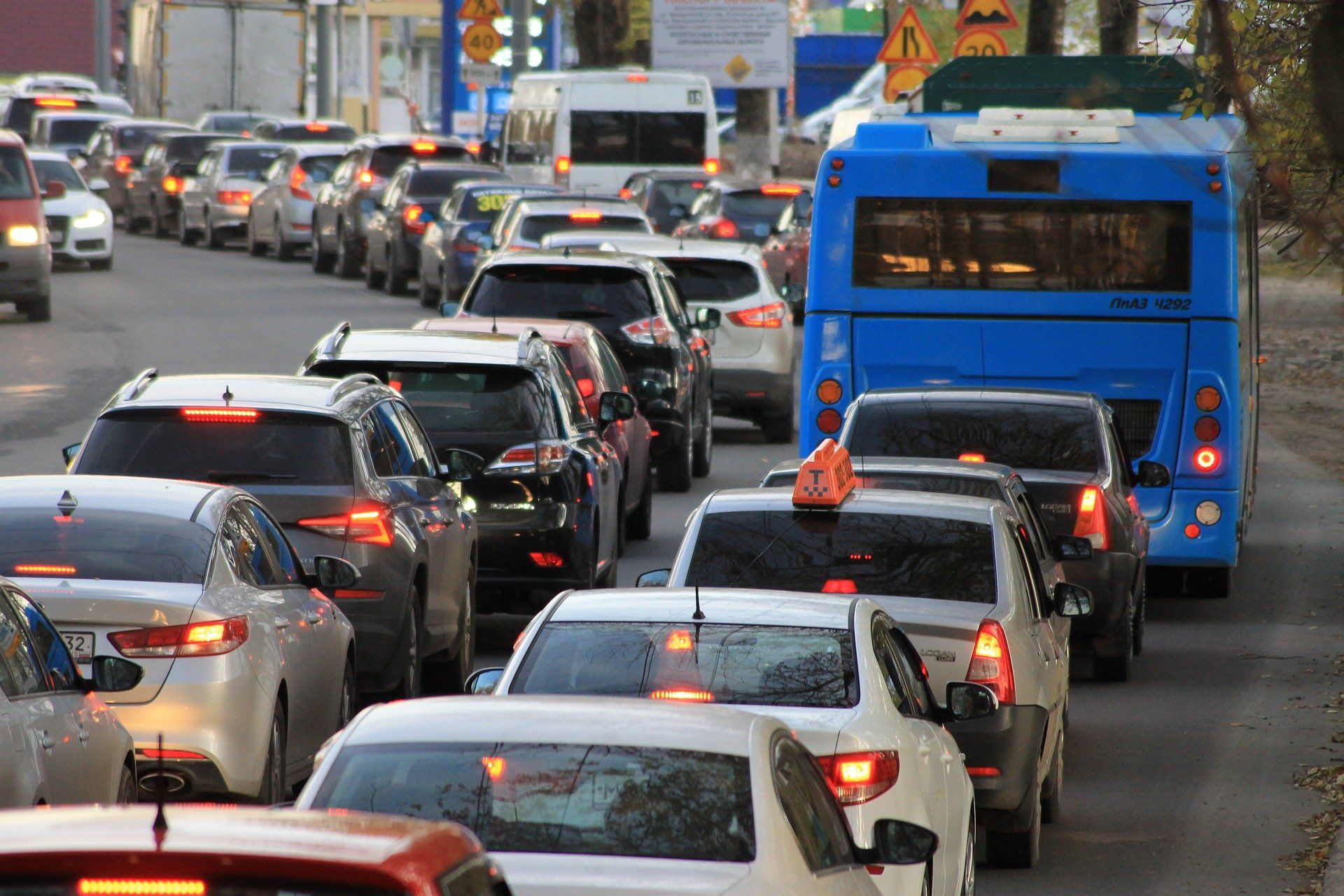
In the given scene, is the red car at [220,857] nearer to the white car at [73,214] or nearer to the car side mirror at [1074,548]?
the car side mirror at [1074,548]

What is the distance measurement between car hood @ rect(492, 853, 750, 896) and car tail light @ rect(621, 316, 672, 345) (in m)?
14.2

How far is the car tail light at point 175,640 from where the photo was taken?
8336 millimetres

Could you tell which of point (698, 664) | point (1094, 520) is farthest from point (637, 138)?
point (698, 664)

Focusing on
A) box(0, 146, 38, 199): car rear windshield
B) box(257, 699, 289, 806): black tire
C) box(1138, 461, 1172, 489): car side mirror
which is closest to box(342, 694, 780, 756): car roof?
box(257, 699, 289, 806): black tire

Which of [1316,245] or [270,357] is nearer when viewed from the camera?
[1316,245]

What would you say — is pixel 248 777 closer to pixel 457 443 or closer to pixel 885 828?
pixel 885 828

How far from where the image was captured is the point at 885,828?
5891mm

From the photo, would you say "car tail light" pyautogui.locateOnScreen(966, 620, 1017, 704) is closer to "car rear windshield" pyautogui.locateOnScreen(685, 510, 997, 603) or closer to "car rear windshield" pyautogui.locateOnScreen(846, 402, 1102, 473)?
"car rear windshield" pyautogui.locateOnScreen(685, 510, 997, 603)

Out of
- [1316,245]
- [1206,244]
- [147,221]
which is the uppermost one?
[1316,245]

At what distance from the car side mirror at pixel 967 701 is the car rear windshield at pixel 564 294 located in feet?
33.9

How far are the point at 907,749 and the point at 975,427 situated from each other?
22.2ft

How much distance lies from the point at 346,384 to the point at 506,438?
2237 millimetres

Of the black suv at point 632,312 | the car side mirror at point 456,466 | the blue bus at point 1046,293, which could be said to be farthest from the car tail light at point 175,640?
the black suv at point 632,312

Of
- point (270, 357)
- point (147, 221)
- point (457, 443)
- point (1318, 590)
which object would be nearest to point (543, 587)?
point (457, 443)
